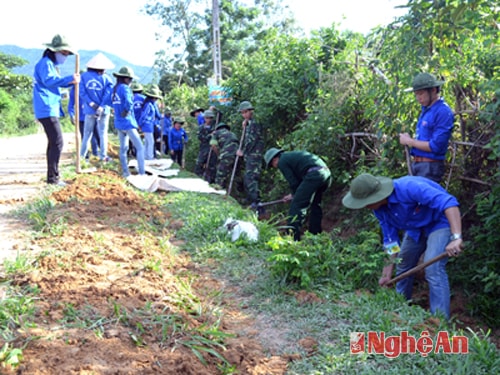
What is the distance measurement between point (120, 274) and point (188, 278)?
592 mm

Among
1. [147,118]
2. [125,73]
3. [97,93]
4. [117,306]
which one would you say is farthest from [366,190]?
[147,118]

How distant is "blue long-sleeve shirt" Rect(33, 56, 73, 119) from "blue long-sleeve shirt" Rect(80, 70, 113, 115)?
2.15 metres

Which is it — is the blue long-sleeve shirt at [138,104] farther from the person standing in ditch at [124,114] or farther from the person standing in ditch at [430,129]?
the person standing in ditch at [430,129]

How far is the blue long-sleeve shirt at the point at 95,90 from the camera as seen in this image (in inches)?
330

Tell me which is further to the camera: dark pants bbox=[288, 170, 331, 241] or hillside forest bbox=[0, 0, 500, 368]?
dark pants bbox=[288, 170, 331, 241]

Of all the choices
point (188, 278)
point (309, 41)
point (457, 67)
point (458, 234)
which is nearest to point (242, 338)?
point (188, 278)

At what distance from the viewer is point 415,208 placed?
3.92m

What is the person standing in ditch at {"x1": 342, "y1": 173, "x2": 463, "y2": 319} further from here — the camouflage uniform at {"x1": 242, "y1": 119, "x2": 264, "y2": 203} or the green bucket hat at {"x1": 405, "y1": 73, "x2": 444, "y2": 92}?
the camouflage uniform at {"x1": 242, "y1": 119, "x2": 264, "y2": 203}

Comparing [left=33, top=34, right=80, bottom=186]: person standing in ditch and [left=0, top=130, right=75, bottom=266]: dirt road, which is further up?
[left=33, top=34, right=80, bottom=186]: person standing in ditch

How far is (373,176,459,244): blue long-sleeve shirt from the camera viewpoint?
12.1 ft

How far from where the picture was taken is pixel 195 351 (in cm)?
265

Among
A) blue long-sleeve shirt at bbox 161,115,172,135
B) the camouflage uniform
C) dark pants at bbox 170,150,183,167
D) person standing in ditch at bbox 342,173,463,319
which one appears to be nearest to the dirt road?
person standing in ditch at bbox 342,173,463,319

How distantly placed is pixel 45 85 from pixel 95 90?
2.35 metres

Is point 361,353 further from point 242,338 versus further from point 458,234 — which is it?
point 458,234
